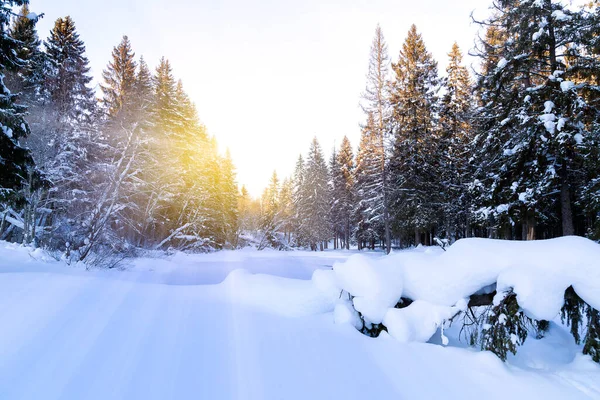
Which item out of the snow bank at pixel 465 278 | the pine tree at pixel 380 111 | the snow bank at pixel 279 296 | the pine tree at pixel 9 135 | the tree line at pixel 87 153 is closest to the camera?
the snow bank at pixel 465 278

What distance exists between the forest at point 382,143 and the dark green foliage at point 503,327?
2074mm

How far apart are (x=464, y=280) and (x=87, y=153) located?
19.6 metres

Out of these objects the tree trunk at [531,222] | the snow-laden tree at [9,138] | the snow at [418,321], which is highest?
the snow-laden tree at [9,138]

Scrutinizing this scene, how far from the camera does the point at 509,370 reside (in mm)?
2910

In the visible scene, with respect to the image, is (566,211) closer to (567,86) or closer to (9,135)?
(567,86)

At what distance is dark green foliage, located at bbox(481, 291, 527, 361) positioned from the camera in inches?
125

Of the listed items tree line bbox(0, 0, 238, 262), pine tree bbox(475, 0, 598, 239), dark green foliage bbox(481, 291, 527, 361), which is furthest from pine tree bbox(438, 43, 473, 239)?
tree line bbox(0, 0, 238, 262)

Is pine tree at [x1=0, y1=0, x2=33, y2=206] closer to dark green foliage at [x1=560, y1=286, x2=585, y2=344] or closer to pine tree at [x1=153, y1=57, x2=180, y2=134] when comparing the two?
pine tree at [x1=153, y1=57, x2=180, y2=134]

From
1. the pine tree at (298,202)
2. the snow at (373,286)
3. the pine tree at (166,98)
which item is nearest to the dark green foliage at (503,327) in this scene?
the snow at (373,286)

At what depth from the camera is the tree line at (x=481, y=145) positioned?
809 cm

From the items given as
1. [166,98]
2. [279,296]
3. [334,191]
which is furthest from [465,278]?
[334,191]

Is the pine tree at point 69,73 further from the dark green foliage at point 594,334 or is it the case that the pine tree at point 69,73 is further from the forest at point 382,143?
the dark green foliage at point 594,334

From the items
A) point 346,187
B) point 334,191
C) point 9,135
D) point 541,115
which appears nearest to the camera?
point 9,135

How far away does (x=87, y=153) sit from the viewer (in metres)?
16.5
